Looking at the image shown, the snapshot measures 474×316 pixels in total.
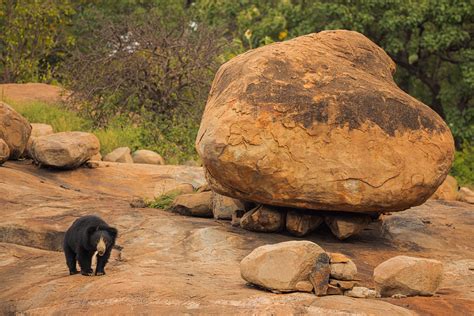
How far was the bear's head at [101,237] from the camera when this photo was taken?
7570 millimetres

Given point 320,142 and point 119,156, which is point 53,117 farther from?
point 320,142

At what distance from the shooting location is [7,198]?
35.1ft

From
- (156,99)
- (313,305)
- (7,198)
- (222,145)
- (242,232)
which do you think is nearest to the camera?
(313,305)

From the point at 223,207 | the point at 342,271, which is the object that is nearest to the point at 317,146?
the point at 223,207

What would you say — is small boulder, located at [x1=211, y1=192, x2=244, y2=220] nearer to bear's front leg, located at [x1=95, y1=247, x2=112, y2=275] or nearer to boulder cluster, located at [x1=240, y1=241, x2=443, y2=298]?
bear's front leg, located at [x1=95, y1=247, x2=112, y2=275]

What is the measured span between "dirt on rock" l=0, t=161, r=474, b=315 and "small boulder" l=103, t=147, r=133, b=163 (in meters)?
2.07

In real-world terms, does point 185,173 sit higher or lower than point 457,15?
lower

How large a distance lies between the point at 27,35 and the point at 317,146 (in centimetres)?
1705

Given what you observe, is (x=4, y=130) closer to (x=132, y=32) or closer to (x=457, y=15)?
(x=132, y=32)

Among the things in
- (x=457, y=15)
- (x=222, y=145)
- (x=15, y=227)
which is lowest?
(x=15, y=227)

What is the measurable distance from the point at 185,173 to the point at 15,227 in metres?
4.71

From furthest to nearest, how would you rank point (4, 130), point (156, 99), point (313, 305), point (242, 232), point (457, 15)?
point (457, 15) → point (156, 99) → point (4, 130) → point (242, 232) → point (313, 305)

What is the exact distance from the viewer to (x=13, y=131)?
43.8ft

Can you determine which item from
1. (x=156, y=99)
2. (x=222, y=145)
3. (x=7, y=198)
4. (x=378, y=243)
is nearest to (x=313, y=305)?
(x=222, y=145)
